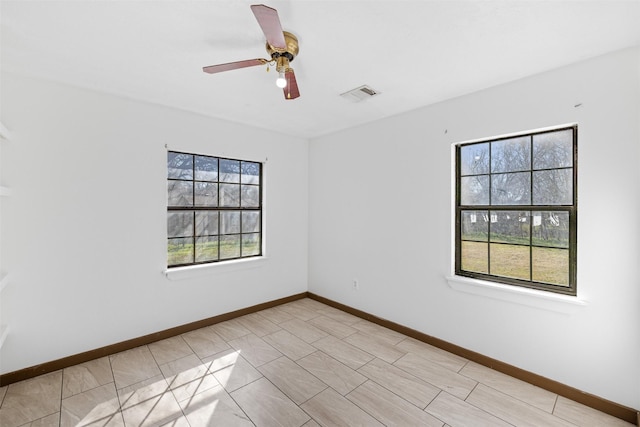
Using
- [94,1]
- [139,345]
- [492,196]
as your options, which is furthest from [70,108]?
[492,196]

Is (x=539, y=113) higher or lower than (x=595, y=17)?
lower

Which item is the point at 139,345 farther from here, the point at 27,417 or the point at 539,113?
the point at 539,113

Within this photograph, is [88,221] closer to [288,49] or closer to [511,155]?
[288,49]

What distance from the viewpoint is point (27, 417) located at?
189 centimetres

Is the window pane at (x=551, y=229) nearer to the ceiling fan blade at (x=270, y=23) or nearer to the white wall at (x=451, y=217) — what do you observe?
the white wall at (x=451, y=217)

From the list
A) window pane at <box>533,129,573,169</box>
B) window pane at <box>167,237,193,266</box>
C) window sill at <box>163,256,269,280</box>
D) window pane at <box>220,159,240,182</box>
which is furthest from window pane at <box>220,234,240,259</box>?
window pane at <box>533,129,573,169</box>

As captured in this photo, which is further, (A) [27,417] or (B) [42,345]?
(B) [42,345]

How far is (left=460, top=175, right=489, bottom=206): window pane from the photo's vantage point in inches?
104

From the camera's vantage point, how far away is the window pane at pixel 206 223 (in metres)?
3.35

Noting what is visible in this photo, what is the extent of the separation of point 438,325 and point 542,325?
0.88 metres

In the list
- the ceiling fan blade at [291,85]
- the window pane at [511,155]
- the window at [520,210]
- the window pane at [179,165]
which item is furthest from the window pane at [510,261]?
the window pane at [179,165]

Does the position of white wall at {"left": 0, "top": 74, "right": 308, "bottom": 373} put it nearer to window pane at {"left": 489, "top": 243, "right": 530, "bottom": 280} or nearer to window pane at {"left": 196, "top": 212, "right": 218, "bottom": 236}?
window pane at {"left": 196, "top": 212, "right": 218, "bottom": 236}

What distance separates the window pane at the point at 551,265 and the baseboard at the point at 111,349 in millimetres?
3129

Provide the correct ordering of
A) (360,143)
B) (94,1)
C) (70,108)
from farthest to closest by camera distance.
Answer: (360,143)
(70,108)
(94,1)
